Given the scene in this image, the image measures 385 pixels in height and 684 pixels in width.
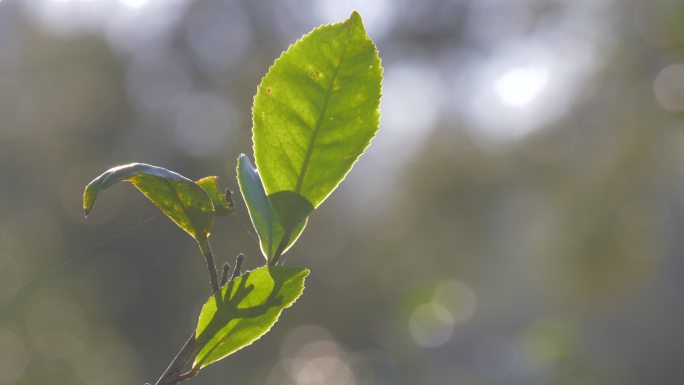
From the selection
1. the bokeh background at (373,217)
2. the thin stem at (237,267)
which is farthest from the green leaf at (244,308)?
the bokeh background at (373,217)

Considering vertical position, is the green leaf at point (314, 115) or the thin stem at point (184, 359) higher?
the green leaf at point (314, 115)

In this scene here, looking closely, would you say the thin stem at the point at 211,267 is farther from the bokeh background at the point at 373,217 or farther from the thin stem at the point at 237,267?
the bokeh background at the point at 373,217

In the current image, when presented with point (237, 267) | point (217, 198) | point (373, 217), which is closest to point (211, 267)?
point (237, 267)

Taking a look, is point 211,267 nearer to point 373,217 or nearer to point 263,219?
point 263,219

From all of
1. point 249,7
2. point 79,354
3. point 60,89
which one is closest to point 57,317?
point 79,354

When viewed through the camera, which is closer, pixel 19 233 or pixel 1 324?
pixel 1 324

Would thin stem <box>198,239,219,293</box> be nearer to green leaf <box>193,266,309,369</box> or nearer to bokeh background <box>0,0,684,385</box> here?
green leaf <box>193,266,309,369</box>

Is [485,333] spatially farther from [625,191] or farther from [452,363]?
[625,191]
